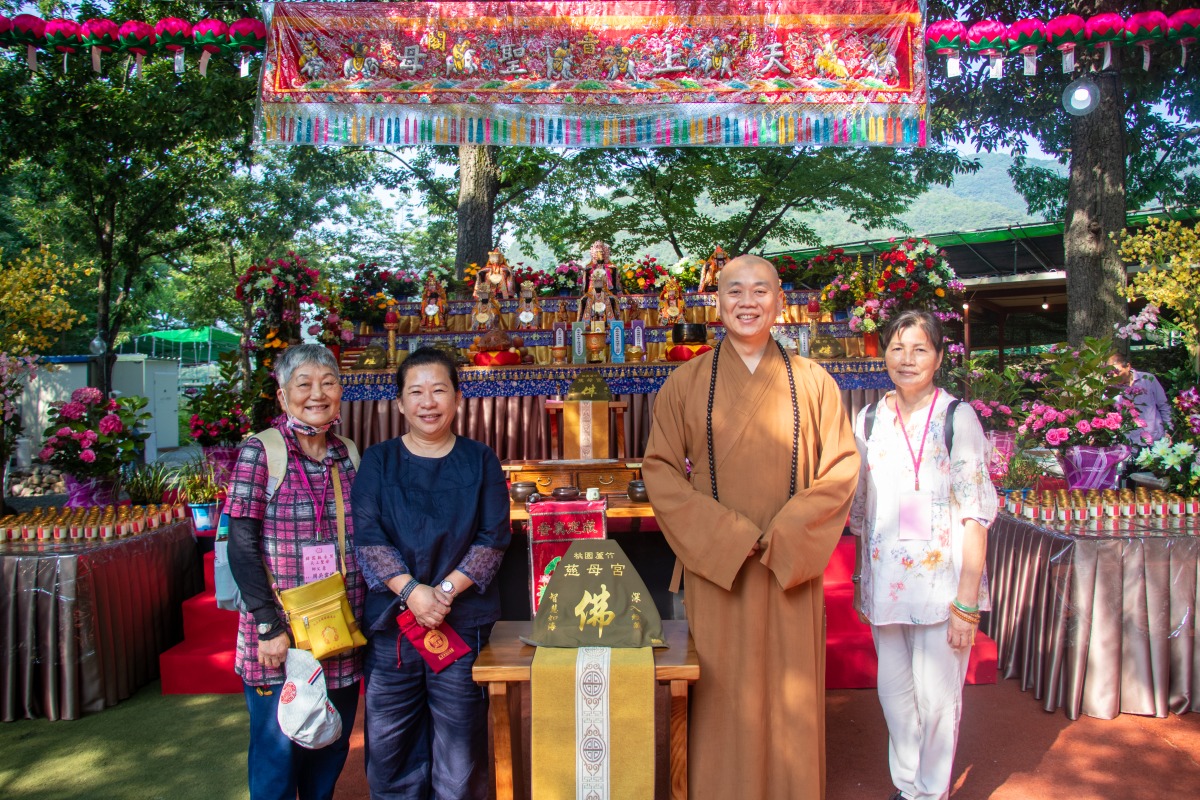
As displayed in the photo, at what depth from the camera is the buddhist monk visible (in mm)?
2303

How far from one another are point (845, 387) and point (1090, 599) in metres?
3.01

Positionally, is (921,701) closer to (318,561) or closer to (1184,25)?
(318,561)

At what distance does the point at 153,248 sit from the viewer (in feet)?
42.7

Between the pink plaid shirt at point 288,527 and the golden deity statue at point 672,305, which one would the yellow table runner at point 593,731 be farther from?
the golden deity statue at point 672,305

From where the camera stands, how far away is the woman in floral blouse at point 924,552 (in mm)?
2473

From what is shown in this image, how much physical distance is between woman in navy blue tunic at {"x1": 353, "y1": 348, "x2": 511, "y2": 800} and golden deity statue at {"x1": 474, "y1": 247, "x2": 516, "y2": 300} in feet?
17.4

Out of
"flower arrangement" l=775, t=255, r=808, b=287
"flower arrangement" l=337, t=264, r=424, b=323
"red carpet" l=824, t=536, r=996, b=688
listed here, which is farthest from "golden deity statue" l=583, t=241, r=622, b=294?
"red carpet" l=824, t=536, r=996, b=688

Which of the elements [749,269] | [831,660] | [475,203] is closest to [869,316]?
[831,660]

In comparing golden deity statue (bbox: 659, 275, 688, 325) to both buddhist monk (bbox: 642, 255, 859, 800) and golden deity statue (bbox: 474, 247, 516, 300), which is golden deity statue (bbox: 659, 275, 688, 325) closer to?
golden deity statue (bbox: 474, 247, 516, 300)

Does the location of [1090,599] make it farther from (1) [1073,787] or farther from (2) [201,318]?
(2) [201,318]

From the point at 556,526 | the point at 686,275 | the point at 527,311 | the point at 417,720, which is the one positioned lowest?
the point at 417,720

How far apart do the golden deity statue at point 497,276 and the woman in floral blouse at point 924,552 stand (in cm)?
541

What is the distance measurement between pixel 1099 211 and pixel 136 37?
7857mm

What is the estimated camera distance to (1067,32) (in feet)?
16.5
